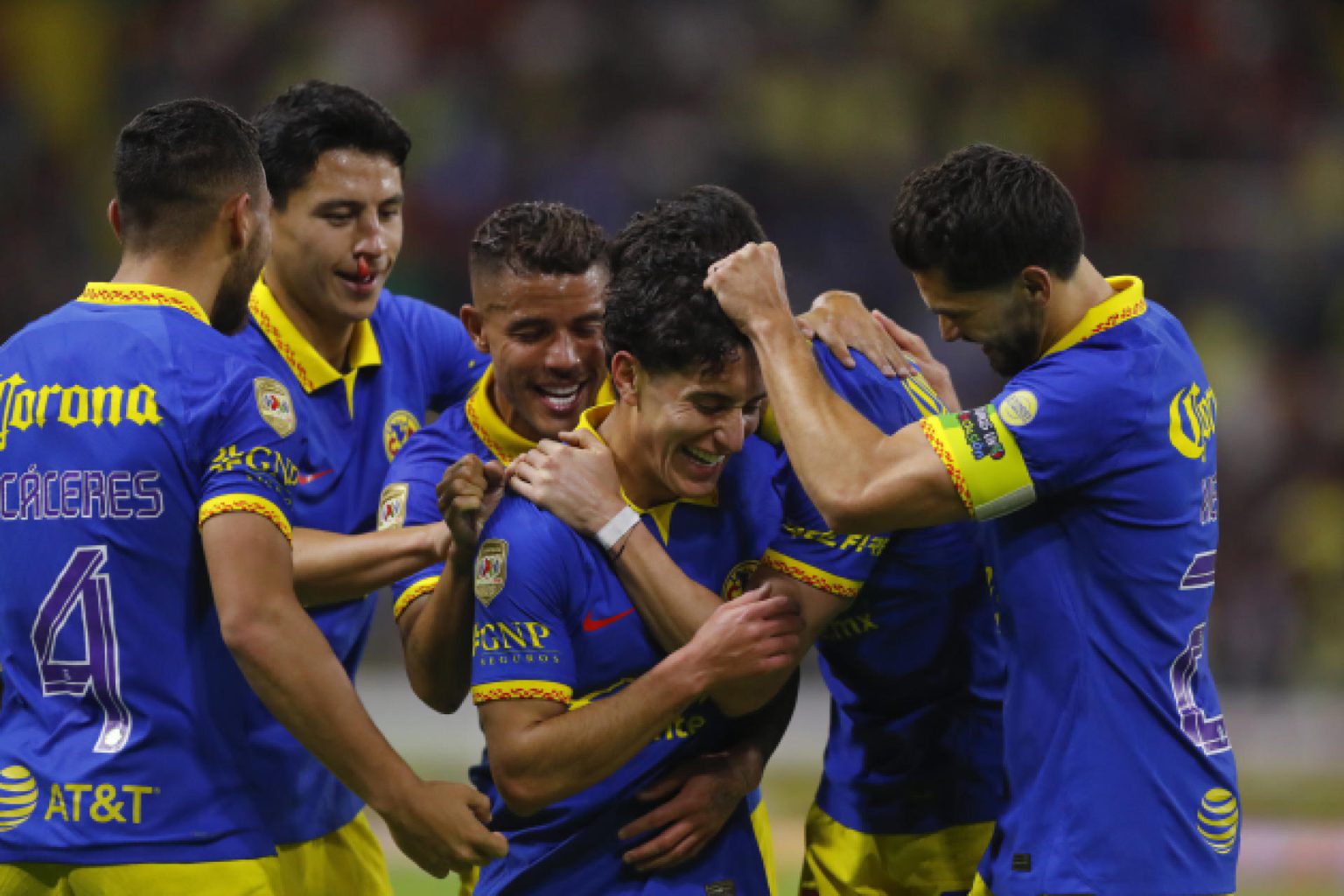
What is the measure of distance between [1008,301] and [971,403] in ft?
36.4

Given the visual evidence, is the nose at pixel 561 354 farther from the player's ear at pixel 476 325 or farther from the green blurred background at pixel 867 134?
the green blurred background at pixel 867 134

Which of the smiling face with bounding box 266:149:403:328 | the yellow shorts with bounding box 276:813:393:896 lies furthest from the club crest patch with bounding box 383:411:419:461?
the yellow shorts with bounding box 276:813:393:896

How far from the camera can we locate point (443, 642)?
426cm

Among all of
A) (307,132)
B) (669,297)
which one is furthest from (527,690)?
(307,132)

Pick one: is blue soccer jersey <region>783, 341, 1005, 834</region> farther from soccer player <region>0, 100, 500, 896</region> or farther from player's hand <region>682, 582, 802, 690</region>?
soccer player <region>0, 100, 500, 896</region>

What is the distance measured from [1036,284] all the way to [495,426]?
1.72 meters

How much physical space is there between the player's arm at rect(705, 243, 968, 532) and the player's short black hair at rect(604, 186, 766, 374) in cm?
5

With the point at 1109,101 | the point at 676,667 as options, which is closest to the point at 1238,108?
the point at 1109,101

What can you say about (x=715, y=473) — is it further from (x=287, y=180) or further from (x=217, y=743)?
(x=287, y=180)

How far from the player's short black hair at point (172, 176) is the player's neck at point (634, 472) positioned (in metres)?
1.13

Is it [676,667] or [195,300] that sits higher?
[195,300]

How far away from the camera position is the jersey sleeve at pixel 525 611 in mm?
3695

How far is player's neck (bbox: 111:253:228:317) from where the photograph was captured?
3.92m

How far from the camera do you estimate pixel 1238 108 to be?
1745cm
